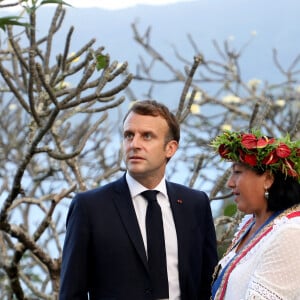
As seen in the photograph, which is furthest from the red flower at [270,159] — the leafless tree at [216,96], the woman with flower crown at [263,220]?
the leafless tree at [216,96]

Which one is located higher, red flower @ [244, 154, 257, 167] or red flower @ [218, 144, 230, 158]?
red flower @ [218, 144, 230, 158]

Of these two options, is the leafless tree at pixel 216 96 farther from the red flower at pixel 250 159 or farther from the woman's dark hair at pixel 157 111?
the red flower at pixel 250 159

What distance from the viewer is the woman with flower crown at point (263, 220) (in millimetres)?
3336

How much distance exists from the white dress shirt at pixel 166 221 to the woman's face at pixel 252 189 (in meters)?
0.43

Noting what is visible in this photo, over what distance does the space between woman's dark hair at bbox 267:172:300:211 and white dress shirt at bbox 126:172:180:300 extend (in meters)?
0.53

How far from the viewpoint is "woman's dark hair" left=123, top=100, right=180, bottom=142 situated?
396 cm

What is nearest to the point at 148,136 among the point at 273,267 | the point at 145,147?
the point at 145,147

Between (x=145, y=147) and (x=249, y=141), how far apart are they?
0.47 metres

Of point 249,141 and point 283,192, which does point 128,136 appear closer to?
point 249,141

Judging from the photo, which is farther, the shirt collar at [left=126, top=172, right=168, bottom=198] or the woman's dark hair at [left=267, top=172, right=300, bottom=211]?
the shirt collar at [left=126, top=172, right=168, bottom=198]

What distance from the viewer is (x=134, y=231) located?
153 inches

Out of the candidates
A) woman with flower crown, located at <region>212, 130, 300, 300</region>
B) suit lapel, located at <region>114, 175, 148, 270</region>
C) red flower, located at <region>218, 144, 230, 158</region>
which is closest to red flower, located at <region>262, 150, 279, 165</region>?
woman with flower crown, located at <region>212, 130, 300, 300</region>

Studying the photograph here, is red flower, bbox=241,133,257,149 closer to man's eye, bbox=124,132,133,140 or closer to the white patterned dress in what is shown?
the white patterned dress

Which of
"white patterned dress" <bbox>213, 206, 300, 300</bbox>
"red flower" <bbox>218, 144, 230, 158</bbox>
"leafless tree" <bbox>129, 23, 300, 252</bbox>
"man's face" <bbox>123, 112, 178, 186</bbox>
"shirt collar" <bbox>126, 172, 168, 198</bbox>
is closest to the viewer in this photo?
"white patterned dress" <bbox>213, 206, 300, 300</bbox>
